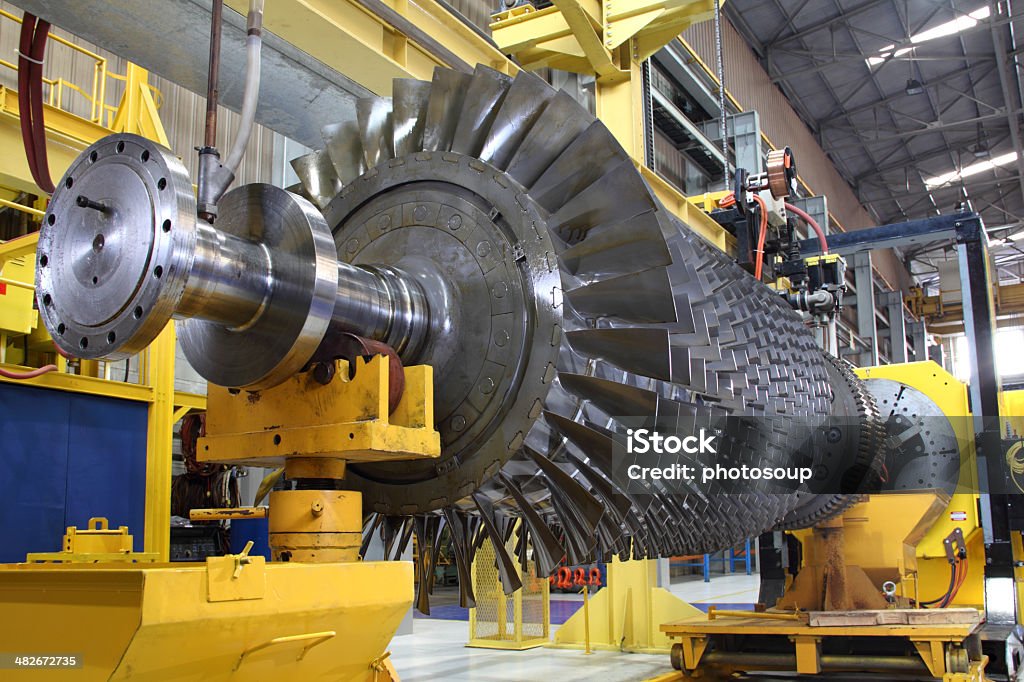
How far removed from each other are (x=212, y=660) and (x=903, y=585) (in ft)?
15.2

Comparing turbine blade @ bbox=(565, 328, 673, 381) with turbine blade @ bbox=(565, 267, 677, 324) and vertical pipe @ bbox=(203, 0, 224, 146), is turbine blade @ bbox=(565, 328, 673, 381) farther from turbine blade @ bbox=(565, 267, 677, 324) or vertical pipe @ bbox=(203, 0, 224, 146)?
vertical pipe @ bbox=(203, 0, 224, 146)

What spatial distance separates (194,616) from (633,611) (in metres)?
6.39

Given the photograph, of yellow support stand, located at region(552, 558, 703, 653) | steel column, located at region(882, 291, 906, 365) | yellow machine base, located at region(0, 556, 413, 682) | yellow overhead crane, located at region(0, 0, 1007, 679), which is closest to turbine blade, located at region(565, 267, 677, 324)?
yellow overhead crane, located at region(0, 0, 1007, 679)

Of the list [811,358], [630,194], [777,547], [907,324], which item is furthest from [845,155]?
[630,194]

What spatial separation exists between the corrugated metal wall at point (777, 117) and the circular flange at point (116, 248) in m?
11.1

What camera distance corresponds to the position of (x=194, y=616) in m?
1.26

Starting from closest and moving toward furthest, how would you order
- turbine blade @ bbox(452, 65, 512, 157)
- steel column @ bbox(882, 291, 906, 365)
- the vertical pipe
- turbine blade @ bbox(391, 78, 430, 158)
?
the vertical pipe, turbine blade @ bbox(452, 65, 512, 157), turbine blade @ bbox(391, 78, 430, 158), steel column @ bbox(882, 291, 906, 365)

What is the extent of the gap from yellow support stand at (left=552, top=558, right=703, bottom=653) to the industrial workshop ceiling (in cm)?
1011

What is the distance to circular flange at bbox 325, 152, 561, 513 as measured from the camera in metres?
1.67

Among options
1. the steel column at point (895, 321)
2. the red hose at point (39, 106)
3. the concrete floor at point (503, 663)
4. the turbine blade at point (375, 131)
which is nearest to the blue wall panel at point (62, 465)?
the concrete floor at point (503, 663)

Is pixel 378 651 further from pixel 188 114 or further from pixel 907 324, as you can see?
pixel 907 324

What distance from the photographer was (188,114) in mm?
10531

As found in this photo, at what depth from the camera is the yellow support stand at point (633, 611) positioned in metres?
7.04

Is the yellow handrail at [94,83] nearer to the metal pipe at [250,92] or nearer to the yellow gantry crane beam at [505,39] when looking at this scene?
the yellow gantry crane beam at [505,39]
